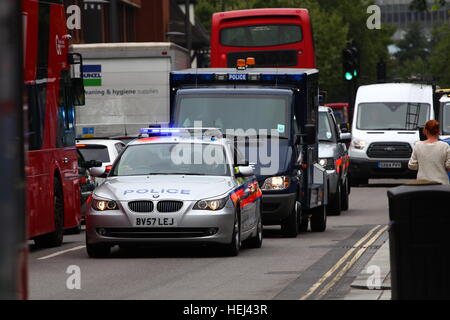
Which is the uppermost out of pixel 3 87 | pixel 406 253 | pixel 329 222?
pixel 3 87

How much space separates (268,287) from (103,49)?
67.2 feet

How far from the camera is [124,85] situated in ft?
105

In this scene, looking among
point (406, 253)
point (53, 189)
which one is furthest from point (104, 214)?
point (406, 253)

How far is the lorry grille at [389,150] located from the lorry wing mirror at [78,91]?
58.5ft

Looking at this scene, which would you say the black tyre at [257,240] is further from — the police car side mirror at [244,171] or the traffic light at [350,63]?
the traffic light at [350,63]

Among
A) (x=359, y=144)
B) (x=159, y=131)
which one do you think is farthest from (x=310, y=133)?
(x=359, y=144)

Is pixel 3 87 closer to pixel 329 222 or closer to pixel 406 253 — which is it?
pixel 406 253

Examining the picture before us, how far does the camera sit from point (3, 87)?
4.97 meters

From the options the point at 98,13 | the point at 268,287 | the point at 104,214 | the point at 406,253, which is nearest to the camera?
the point at 406,253

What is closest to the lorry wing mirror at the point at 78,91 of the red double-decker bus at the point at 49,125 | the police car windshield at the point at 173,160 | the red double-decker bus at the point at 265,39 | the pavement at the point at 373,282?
the red double-decker bus at the point at 49,125

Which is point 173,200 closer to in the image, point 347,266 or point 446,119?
point 347,266

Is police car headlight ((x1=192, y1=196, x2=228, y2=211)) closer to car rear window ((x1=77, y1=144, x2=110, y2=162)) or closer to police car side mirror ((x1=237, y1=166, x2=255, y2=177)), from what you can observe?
police car side mirror ((x1=237, y1=166, x2=255, y2=177))

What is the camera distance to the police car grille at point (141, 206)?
14844 mm
